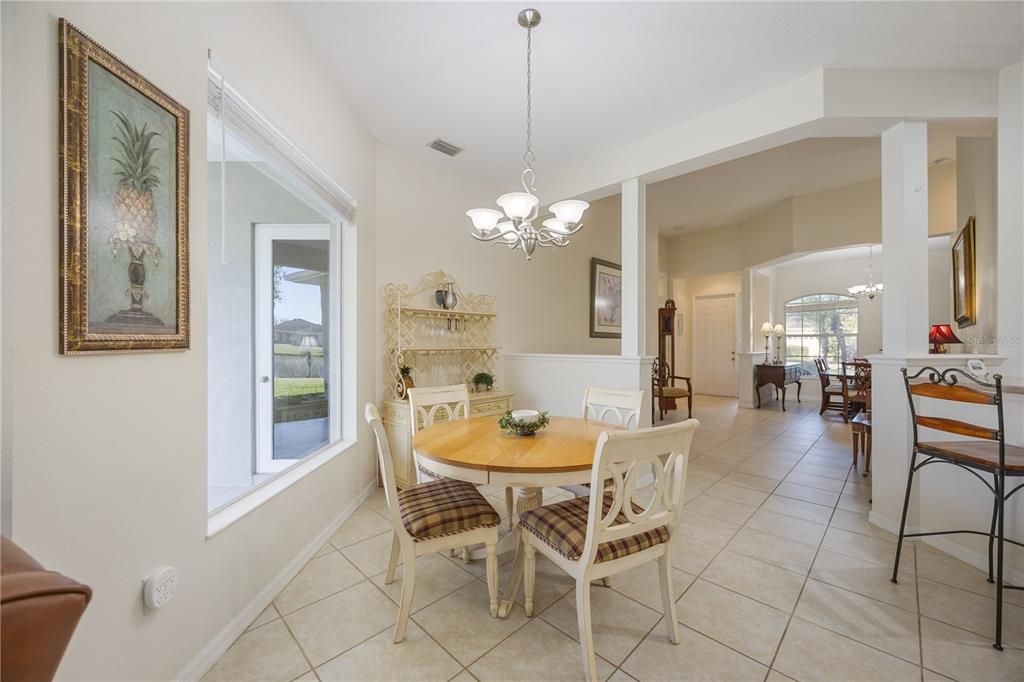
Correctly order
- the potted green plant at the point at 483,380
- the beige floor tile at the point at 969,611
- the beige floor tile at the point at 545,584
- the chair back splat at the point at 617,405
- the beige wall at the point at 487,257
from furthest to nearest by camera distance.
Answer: the potted green plant at the point at 483,380 → the beige wall at the point at 487,257 → the chair back splat at the point at 617,405 → the beige floor tile at the point at 545,584 → the beige floor tile at the point at 969,611

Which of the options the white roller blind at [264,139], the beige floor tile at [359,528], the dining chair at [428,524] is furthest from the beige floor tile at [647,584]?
the white roller blind at [264,139]

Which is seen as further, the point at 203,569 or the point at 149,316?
the point at 203,569

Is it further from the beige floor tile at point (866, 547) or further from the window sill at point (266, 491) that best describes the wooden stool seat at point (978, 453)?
the window sill at point (266, 491)

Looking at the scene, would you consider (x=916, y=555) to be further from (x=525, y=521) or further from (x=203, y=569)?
(x=203, y=569)

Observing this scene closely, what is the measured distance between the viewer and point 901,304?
8.19 ft

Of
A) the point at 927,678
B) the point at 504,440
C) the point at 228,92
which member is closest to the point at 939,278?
the point at 927,678

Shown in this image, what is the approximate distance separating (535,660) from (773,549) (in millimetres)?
1595

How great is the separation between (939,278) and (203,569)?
362 inches

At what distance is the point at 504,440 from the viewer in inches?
74.1

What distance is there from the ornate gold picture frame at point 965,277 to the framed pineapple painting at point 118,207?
198 inches

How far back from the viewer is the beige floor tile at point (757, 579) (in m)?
1.83

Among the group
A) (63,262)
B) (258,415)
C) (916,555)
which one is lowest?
(916,555)

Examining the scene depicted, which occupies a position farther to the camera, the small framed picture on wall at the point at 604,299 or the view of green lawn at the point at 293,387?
the small framed picture on wall at the point at 604,299

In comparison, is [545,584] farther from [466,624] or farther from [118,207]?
[118,207]
